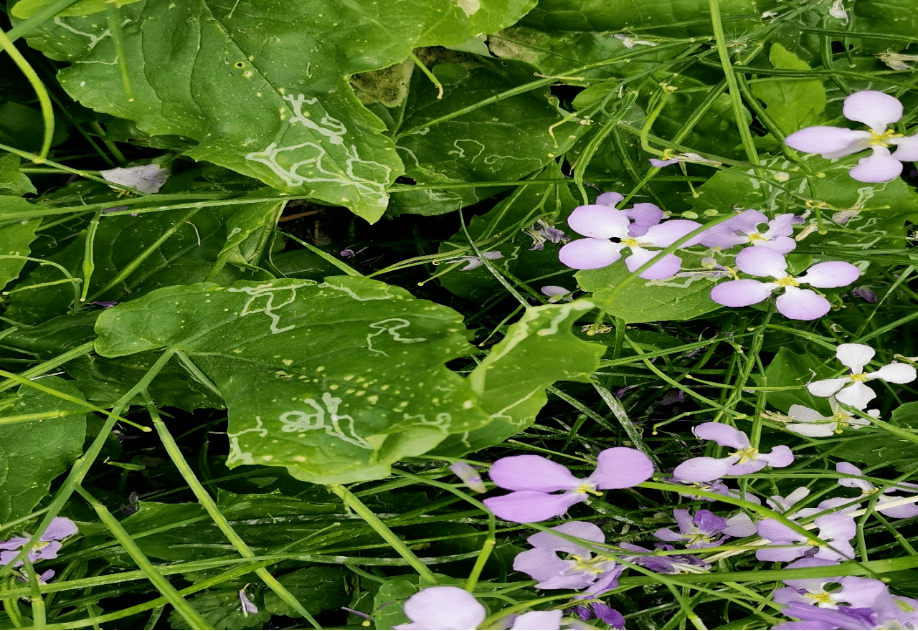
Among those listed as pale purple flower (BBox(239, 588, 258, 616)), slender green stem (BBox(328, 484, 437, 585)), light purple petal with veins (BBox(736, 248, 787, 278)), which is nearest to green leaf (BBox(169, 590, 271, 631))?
Result: pale purple flower (BBox(239, 588, 258, 616))

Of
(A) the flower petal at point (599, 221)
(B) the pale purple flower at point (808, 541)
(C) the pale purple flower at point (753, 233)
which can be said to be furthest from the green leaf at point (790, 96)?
(B) the pale purple flower at point (808, 541)

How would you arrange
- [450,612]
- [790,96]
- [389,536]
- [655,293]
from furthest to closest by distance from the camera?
[790,96] < [655,293] < [389,536] < [450,612]

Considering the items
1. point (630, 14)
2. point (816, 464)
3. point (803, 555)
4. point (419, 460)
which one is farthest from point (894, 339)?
point (419, 460)

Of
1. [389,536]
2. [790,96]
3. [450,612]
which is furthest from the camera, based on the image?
[790,96]

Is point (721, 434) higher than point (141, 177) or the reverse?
the reverse

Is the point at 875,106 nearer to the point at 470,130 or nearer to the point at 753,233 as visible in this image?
the point at 753,233

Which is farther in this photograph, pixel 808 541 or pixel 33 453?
pixel 33 453

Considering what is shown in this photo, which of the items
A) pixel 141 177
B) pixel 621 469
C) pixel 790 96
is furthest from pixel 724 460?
pixel 141 177
